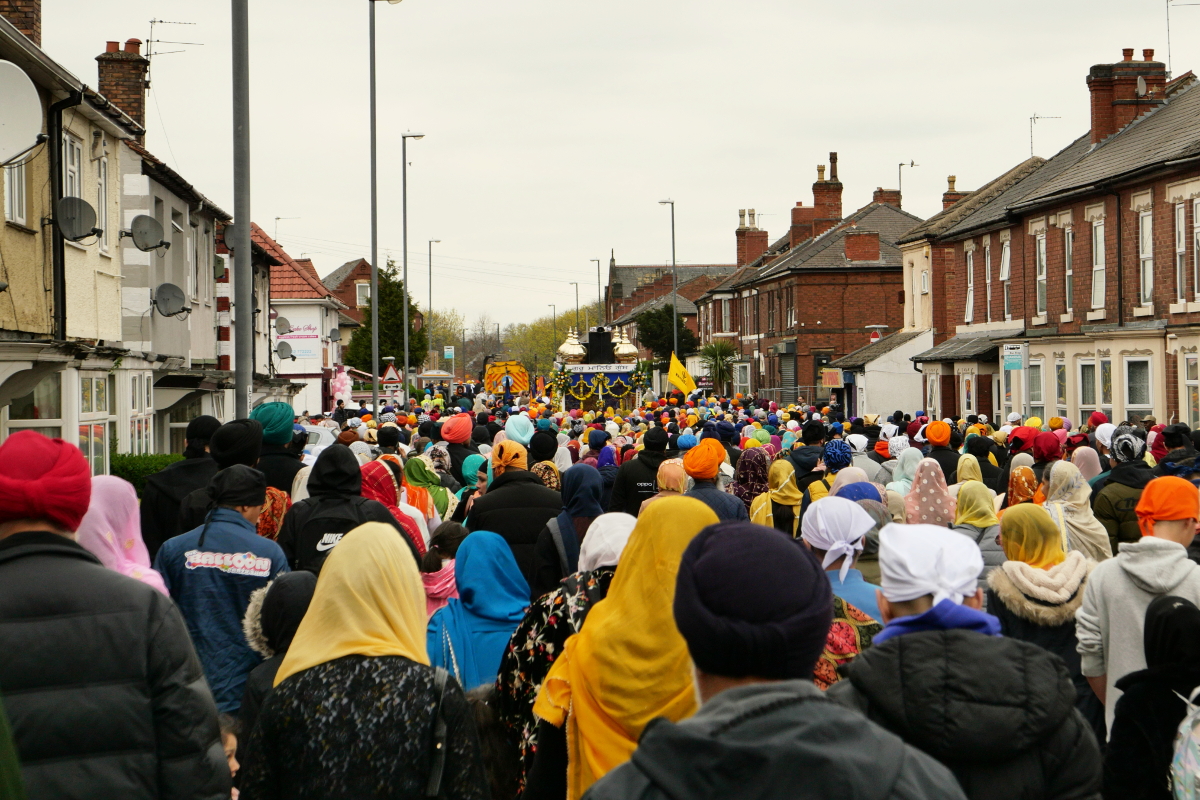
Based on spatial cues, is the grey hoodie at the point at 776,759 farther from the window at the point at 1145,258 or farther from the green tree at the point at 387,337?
the green tree at the point at 387,337

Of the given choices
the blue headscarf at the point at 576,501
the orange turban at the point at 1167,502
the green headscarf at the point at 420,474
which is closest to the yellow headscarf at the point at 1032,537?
the orange turban at the point at 1167,502

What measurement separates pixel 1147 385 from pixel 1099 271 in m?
4.21

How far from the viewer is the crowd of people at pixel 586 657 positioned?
245 centimetres

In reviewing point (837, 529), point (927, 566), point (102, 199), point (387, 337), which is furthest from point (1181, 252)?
point (387, 337)

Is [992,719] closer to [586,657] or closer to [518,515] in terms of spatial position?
[586,657]

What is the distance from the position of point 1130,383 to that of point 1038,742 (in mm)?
27050

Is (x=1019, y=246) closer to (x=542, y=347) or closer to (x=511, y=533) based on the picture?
(x=511, y=533)

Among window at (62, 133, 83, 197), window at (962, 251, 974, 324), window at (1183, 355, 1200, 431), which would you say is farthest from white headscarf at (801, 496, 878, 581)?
window at (962, 251, 974, 324)

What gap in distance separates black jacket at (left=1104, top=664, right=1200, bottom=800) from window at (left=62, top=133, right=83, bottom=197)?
600 inches

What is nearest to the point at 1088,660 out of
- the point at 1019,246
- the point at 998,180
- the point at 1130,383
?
the point at 1130,383

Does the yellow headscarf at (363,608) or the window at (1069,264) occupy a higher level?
the window at (1069,264)

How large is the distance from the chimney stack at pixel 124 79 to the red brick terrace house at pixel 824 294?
37.7 meters

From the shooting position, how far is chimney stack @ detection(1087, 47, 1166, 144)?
3397 centimetres

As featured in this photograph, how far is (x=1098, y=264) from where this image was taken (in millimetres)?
30625
